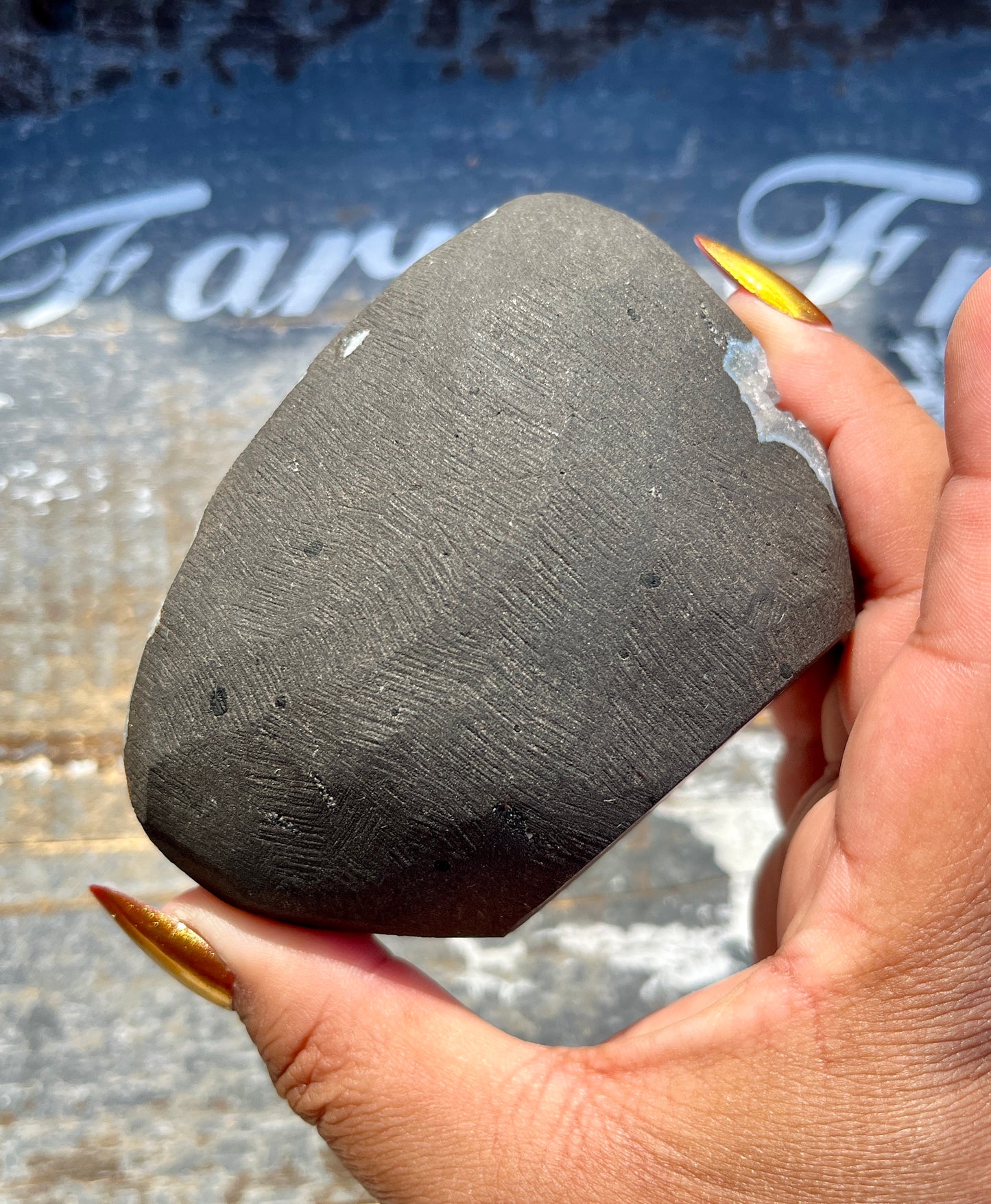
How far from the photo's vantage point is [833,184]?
68.9 inches

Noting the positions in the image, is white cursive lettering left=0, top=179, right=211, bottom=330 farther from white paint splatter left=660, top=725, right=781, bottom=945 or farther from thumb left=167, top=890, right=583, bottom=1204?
white paint splatter left=660, top=725, right=781, bottom=945

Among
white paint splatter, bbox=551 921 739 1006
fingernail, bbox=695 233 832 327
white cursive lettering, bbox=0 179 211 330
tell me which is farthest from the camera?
white cursive lettering, bbox=0 179 211 330

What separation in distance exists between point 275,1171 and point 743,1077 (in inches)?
34.0

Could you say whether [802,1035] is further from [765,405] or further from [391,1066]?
[765,405]

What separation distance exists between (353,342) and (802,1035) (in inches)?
26.6

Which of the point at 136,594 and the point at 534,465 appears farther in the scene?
the point at 136,594

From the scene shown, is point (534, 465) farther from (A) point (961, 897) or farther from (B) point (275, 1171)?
(B) point (275, 1171)

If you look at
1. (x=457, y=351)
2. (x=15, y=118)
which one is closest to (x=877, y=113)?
(x=457, y=351)

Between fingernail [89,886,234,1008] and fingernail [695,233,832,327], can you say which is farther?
fingernail [695,233,832,327]

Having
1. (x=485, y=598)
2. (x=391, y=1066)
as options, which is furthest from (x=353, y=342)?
(x=391, y=1066)

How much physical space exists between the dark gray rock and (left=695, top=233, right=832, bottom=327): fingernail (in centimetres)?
27

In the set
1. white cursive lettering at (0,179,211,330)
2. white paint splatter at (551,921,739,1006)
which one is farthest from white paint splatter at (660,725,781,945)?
white cursive lettering at (0,179,211,330)

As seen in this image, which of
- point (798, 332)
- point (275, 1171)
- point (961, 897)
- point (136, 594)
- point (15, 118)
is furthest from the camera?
point (15, 118)

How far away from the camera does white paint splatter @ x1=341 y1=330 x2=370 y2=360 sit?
0.87 metres
